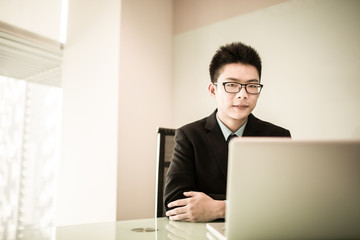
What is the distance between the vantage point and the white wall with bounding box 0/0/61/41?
2.60 m

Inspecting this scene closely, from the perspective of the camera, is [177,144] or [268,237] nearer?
[268,237]

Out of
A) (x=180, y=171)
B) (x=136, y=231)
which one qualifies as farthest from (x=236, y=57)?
(x=136, y=231)

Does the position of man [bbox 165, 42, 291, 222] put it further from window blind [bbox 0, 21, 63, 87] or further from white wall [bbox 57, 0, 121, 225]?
window blind [bbox 0, 21, 63, 87]

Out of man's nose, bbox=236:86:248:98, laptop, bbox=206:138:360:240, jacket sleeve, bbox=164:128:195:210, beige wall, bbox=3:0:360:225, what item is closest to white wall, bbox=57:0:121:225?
beige wall, bbox=3:0:360:225

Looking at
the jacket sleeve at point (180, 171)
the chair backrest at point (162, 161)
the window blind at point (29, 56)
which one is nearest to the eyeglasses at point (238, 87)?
the jacket sleeve at point (180, 171)

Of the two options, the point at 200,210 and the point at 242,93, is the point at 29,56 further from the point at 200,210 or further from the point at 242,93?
the point at 200,210

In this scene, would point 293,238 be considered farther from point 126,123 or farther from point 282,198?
point 126,123

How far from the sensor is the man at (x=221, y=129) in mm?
1415

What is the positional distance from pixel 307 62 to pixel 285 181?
214cm

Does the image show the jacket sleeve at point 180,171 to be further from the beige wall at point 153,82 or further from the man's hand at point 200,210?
the beige wall at point 153,82

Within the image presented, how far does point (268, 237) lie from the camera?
1.93ft

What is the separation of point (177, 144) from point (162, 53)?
1.92m

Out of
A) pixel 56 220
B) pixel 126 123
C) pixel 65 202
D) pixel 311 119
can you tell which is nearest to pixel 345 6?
pixel 311 119

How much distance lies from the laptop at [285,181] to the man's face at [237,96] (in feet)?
2.76
